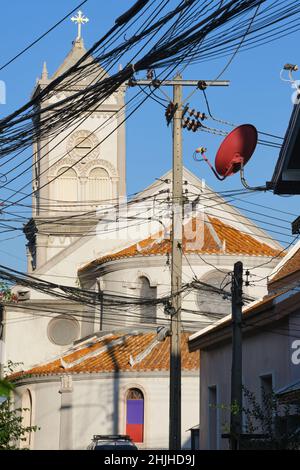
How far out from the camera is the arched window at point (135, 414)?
40312mm

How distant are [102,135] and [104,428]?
1045 inches

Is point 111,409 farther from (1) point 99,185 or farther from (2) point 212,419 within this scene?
(1) point 99,185

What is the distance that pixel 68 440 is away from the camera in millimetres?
40594

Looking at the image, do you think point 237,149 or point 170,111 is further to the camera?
point 170,111

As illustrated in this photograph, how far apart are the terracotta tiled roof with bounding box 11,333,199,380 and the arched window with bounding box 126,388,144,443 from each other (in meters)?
1.04

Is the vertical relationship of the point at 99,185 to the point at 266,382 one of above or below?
above

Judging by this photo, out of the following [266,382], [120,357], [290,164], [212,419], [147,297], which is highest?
[147,297]

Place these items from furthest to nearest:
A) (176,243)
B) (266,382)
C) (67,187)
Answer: (67,187) → (176,243) → (266,382)

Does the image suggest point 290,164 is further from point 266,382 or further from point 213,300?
point 213,300

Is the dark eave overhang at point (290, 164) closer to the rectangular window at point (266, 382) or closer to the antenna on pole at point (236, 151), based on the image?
the antenna on pole at point (236, 151)

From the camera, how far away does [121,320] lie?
4512 cm

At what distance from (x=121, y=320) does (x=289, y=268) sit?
1693 cm

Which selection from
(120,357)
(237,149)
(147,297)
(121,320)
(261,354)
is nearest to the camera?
(237,149)

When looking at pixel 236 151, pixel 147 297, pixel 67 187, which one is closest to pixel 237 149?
pixel 236 151
